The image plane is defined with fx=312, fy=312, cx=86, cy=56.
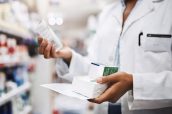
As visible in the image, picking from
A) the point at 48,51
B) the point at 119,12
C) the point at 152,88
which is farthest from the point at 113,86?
the point at 119,12

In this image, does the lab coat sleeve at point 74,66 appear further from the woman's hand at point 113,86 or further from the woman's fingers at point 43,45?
the woman's hand at point 113,86

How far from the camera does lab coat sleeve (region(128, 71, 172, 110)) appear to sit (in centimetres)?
128

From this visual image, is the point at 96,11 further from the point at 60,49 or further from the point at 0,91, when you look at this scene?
the point at 60,49

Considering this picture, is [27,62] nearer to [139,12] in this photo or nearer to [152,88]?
[139,12]

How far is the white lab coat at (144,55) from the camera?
1.29 metres

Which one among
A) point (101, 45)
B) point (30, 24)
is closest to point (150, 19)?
point (101, 45)

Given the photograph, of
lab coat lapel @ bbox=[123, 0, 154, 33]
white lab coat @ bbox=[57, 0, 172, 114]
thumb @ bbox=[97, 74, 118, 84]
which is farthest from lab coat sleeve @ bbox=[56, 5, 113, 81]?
thumb @ bbox=[97, 74, 118, 84]

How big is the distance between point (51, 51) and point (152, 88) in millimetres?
517

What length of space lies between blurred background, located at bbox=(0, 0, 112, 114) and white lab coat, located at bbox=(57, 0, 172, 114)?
0.27 m

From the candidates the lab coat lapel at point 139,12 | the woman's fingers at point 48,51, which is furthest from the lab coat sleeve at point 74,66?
the lab coat lapel at point 139,12

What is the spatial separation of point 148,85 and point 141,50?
0.22 metres

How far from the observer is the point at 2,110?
2393 mm

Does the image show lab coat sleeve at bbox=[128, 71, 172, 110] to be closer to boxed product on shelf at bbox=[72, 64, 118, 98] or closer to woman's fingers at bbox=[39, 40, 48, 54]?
boxed product on shelf at bbox=[72, 64, 118, 98]

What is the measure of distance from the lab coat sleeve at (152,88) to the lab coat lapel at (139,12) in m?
0.33
